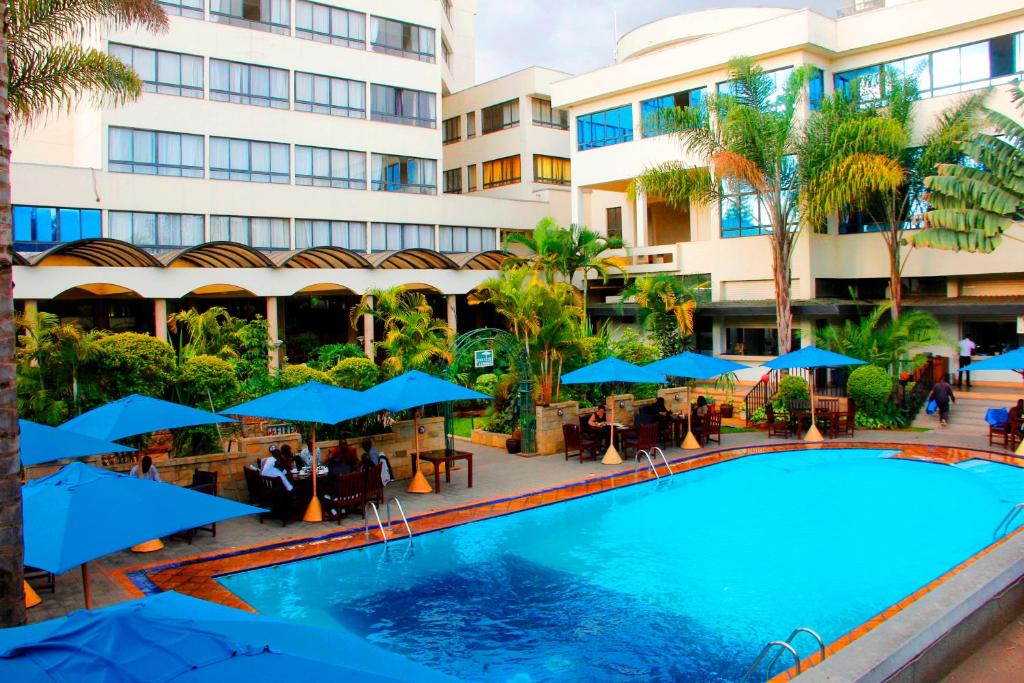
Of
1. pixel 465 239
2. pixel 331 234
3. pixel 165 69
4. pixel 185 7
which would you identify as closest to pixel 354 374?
pixel 331 234

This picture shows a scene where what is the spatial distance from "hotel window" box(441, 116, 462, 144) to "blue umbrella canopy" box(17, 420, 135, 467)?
3974 cm

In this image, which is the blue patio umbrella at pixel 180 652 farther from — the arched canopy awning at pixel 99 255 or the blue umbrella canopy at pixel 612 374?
the arched canopy awning at pixel 99 255

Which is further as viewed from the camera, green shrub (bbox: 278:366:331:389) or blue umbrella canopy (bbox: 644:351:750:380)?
blue umbrella canopy (bbox: 644:351:750:380)

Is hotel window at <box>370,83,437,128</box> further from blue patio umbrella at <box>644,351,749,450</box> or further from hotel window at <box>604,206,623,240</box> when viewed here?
blue patio umbrella at <box>644,351,749,450</box>

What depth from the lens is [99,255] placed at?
26.1 meters

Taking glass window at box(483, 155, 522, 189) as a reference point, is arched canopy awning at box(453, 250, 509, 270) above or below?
below

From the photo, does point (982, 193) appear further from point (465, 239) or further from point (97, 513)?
point (465, 239)

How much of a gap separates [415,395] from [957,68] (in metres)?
23.4

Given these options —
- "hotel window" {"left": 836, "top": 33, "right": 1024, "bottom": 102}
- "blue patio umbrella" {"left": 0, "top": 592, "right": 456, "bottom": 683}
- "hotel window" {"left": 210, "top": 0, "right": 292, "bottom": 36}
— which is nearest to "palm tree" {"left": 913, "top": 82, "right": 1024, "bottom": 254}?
"hotel window" {"left": 836, "top": 33, "right": 1024, "bottom": 102}

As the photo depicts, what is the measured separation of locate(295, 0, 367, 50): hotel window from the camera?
119ft

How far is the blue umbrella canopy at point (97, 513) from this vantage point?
6.98 metres

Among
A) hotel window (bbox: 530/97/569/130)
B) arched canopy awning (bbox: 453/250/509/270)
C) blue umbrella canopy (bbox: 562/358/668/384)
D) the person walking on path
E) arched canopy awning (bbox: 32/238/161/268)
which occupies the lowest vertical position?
the person walking on path

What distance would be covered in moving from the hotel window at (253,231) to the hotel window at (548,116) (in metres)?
16.1

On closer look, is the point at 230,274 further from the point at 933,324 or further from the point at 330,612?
the point at 933,324
